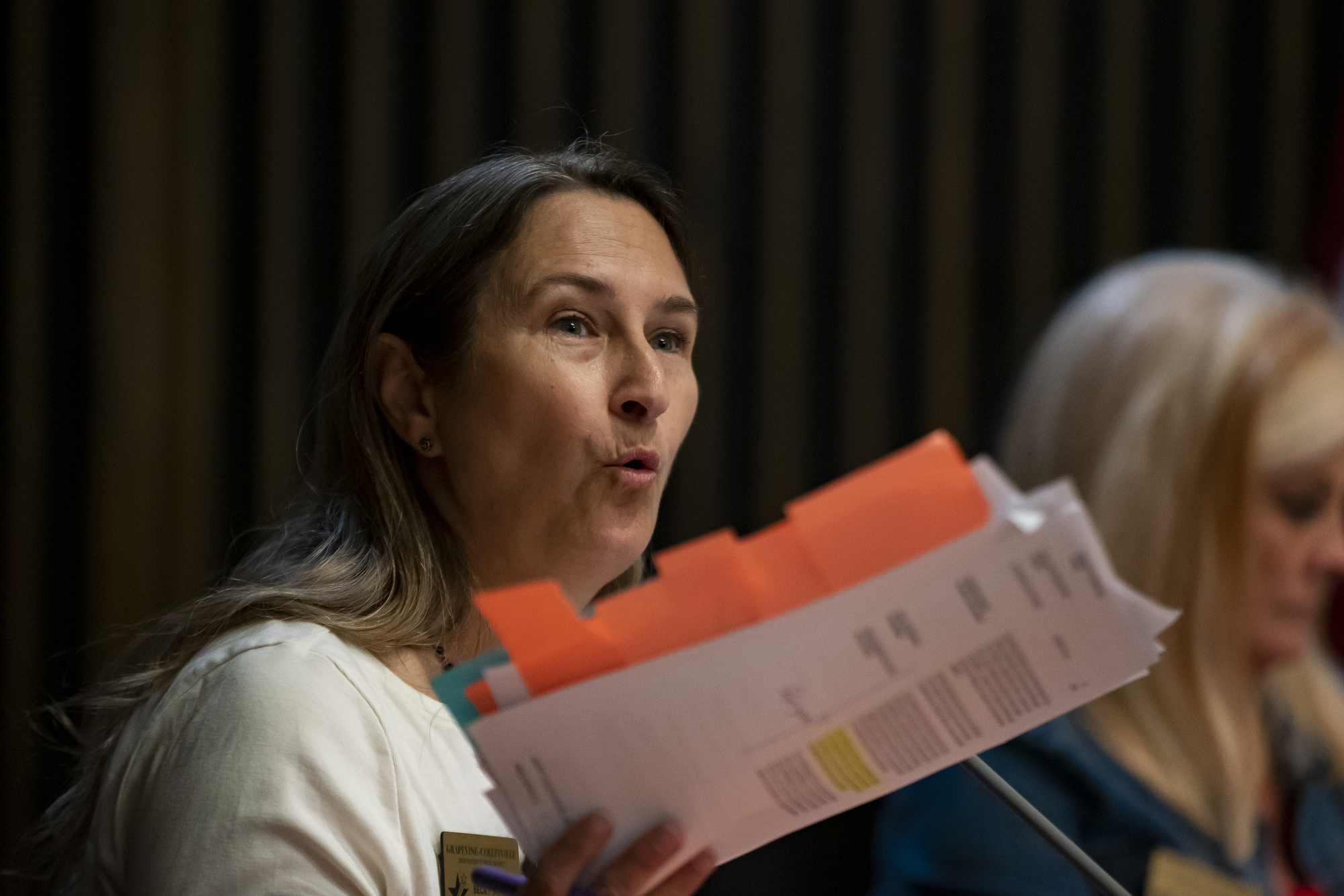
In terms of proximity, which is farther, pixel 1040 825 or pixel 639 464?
pixel 639 464

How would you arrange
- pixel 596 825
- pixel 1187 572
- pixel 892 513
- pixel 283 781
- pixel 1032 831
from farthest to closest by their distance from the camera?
pixel 1187 572 → pixel 1032 831 → pixel 283 781 → pixel 596 825 → pixel 892 513

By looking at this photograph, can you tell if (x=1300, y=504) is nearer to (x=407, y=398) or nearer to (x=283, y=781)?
(x=407, y=398)

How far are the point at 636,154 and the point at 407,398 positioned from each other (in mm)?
1223

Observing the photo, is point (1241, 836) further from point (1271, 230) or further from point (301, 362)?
point (301, 362)

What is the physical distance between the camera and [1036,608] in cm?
80

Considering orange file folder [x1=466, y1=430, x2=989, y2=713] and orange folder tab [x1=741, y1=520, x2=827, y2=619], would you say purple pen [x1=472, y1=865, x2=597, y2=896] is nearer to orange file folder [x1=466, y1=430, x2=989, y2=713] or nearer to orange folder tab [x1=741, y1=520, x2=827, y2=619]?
orange file folder [x1=466, y1=430, x2=989, y2=713]

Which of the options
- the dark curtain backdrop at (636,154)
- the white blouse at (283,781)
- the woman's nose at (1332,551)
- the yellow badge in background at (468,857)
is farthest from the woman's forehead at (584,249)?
the woman's nose at (1332,551)

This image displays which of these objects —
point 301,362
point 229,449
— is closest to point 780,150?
point 301,362

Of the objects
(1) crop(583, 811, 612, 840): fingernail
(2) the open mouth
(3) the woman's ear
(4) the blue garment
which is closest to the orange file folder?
(1) crop(583, 811, 612, 840): fingernail

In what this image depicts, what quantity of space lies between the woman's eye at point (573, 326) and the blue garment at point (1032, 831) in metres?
0.84

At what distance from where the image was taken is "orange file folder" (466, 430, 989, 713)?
76cm

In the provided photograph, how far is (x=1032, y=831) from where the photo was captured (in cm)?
165

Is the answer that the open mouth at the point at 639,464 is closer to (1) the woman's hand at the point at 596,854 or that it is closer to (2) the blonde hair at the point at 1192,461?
(1) the woman's hand at the point at 596,854

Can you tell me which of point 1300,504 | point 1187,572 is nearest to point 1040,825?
point 1187,572
